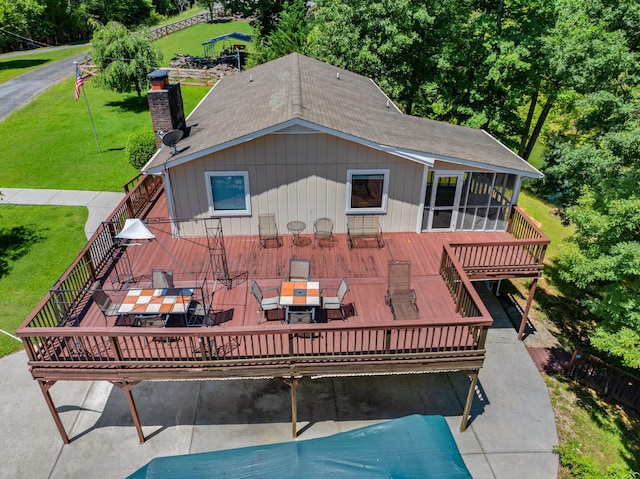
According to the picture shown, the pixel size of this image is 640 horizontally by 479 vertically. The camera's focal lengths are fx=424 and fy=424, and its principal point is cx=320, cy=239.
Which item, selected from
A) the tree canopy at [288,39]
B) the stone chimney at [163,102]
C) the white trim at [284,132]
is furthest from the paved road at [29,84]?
the white trim at [284,132]

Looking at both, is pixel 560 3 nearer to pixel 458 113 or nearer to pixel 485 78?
pixel 485 78

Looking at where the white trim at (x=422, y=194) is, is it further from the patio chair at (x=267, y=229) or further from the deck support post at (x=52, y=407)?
the deck support post at (x=52, y=407)

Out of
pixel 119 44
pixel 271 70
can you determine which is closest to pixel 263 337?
pixel 271 70

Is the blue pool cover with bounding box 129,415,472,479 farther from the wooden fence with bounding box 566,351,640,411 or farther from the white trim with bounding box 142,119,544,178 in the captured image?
the white trim with bounding box 142,119,544,178

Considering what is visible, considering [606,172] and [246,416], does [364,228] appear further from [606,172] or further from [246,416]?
[606,172]

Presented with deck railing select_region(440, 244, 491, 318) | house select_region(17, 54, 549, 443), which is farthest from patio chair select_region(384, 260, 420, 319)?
deck railing select_region(440, 244, 491, 318)

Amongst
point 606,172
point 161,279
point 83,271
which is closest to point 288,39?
point 606,172

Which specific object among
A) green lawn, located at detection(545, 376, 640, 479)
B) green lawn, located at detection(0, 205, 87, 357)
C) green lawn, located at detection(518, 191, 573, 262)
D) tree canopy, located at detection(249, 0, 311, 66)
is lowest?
green lawn, located at detection(545, 376, 640, 479)
